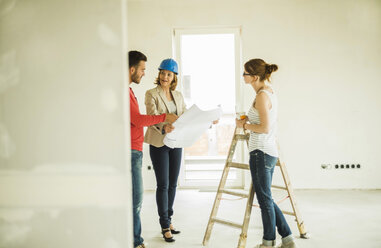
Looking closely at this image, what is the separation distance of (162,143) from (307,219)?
1.76 m

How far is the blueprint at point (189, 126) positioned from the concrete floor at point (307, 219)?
0.84 m

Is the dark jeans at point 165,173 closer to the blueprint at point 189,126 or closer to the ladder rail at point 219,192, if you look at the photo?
the blueprint at point 189,126

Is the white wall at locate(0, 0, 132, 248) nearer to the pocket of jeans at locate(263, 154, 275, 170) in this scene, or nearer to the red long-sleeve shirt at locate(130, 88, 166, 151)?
the red long-sleeve shirt at locate(130, 88, 166, 151)

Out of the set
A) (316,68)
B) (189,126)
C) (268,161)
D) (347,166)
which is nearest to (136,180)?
(189,126)

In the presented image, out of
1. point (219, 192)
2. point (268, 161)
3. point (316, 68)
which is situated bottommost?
point (219, 192)

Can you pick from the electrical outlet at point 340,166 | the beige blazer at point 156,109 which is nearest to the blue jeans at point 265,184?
the beige blazer at point 156,109

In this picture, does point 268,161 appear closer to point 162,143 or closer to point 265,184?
point 265,184

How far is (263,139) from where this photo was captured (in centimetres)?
234

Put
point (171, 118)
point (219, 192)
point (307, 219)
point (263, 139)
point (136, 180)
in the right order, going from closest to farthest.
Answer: point (136, 180) < point (263, 139) < point (171, 118) < point (219, 192) < point (307, 219)

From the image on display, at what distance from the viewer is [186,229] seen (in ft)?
10.3

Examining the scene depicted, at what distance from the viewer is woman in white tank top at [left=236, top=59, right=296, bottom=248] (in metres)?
2.31

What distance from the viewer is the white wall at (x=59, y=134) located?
1.49 m

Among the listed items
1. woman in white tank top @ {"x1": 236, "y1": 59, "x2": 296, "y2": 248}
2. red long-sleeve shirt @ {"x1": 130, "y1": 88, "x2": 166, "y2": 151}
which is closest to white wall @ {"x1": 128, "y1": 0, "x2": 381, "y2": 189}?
woman in white tank top @ {"x1": 236, "y1": 59, "x2": 296, "y2": 248}

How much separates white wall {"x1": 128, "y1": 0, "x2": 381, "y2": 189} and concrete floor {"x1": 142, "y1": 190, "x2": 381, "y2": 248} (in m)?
0.44
